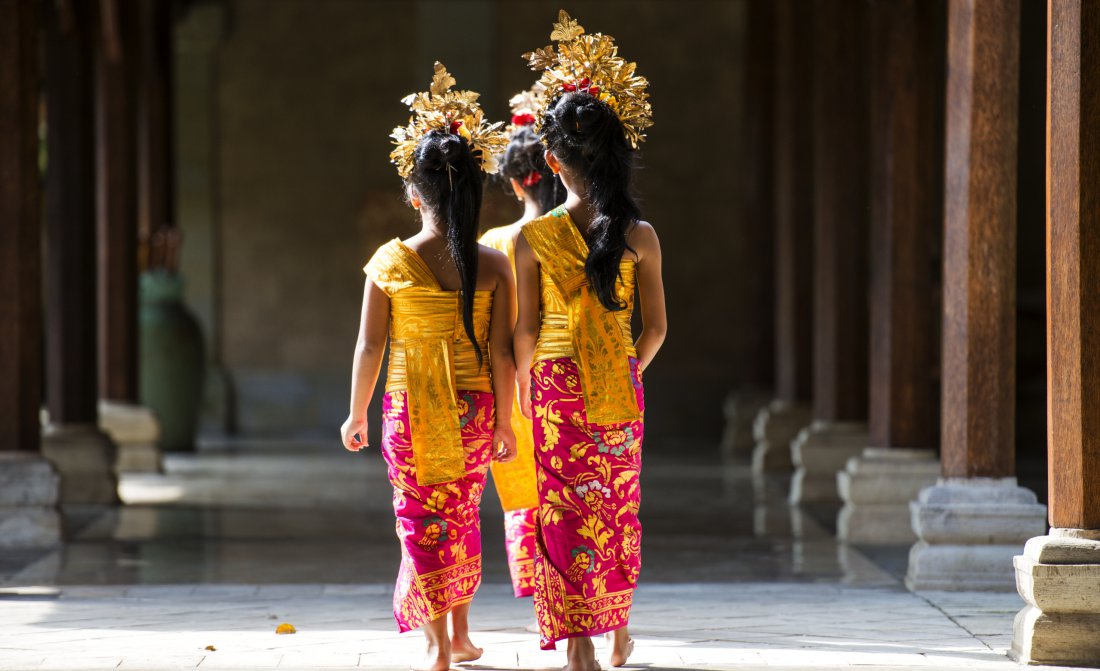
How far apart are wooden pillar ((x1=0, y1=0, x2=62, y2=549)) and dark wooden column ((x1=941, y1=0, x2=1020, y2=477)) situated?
3.78 meters

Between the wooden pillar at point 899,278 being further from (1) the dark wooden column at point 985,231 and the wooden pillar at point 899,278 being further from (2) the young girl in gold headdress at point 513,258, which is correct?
(2) the young girl in gold headdress at point 513,258

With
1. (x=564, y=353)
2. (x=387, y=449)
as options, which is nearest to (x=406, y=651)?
(x=387, y=449)

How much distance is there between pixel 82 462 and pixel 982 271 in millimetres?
5270

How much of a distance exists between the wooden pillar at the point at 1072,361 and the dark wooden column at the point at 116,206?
295 inches

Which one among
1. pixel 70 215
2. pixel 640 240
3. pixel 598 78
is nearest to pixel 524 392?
pixel 640 240

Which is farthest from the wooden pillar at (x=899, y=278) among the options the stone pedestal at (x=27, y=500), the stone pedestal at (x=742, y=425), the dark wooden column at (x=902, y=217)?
the stone pedestal at (x=742, y=425)

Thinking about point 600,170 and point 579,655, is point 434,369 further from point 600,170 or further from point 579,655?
point 579,655

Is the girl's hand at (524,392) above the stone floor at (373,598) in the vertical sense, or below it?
above

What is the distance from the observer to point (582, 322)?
4082 millimetres

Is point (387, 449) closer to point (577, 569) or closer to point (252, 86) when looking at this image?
point (577, 569)

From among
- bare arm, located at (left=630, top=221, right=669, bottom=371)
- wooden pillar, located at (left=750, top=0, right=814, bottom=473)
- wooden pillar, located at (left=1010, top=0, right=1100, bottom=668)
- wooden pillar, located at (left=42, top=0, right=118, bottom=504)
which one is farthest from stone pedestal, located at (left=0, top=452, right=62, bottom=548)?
wooden pillar, located at (left=750, top=0, right=814, bottom=473)

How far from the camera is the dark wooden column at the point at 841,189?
8.38m

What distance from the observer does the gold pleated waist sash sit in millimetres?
4086

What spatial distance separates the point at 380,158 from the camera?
50.7ft
